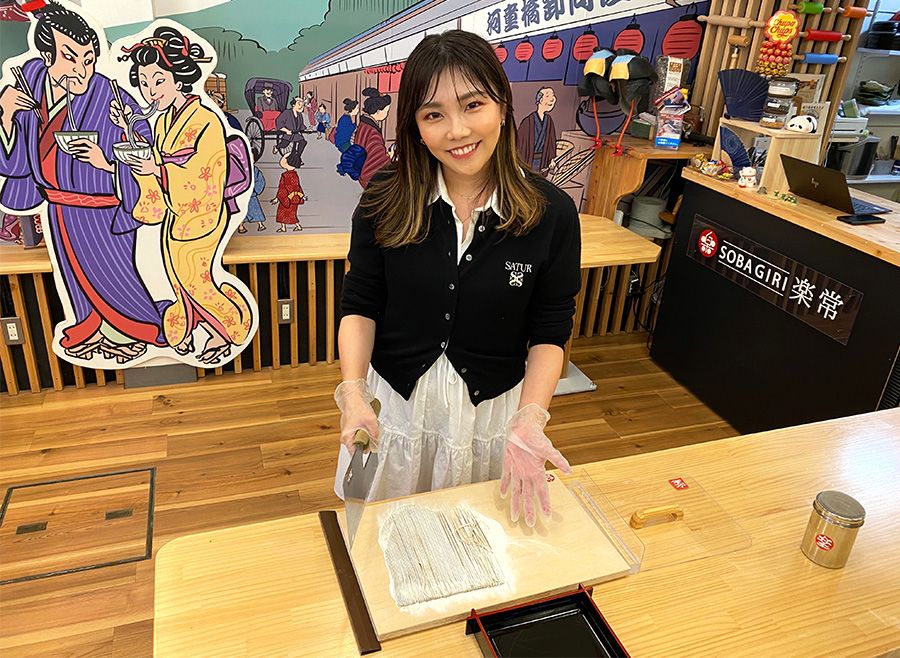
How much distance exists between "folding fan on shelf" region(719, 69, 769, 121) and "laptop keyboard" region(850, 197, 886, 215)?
667 mm

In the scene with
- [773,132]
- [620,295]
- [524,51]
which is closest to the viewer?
[773,132]

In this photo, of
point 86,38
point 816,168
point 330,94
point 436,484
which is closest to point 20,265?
point 86,38

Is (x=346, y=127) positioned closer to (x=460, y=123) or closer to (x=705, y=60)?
(x=705, y=60)

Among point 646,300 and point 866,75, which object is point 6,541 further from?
point 866,75

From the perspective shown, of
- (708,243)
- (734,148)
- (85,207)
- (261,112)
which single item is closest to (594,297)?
(708,243)

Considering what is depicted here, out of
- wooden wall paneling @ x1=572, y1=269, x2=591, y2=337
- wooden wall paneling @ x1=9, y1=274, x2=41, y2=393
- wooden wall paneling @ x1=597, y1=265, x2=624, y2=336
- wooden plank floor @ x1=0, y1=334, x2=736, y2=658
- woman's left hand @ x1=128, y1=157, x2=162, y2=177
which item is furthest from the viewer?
wooden wall paneling @ x1=597, y1=265, x2=624, y2=336

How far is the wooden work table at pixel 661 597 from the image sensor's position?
120 cm

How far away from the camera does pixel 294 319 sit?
3887 millimetres

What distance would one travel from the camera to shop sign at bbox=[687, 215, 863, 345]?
3.05m

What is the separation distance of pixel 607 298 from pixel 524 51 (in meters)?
1.63

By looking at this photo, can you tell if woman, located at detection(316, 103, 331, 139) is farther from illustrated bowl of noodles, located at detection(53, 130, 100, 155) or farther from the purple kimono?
illustrated bowl of noodles, located at detection(53, 130, 100, 155)

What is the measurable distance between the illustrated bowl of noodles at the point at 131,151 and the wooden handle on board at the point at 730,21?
121 inches

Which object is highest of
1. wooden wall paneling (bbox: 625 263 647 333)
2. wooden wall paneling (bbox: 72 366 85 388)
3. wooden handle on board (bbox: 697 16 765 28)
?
wooden handle on board (bbox: 697 16 765 28)

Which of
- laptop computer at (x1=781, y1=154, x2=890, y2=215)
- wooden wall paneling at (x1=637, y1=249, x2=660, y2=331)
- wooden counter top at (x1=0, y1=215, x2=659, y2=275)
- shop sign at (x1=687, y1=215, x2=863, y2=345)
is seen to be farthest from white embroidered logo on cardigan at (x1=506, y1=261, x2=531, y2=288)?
wooden wall paneling at (x1=637, y1=249, x2=660, y2=331)
